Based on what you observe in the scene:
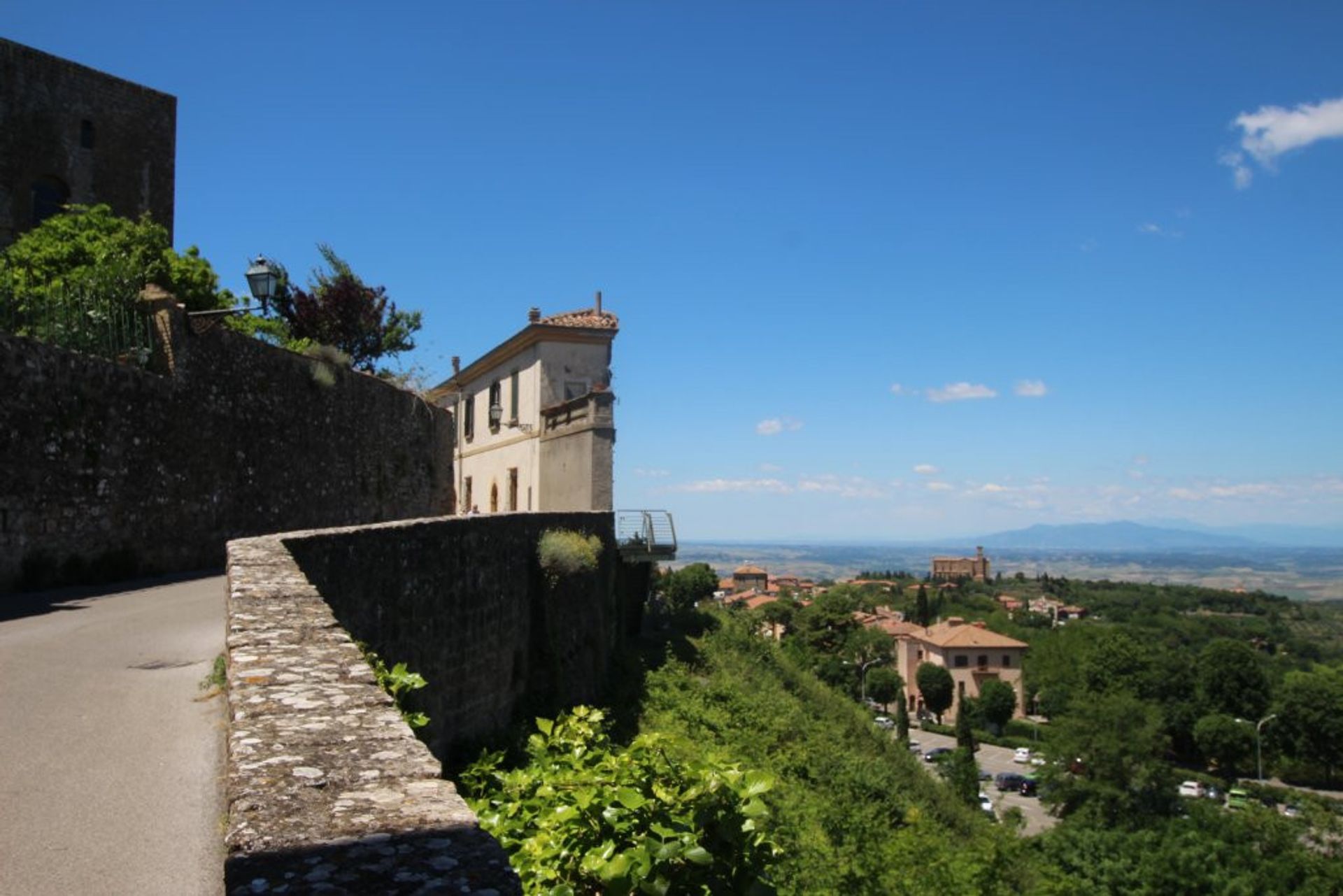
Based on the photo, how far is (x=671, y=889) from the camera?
4.30 metres

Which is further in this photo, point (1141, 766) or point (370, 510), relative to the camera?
point (1141, 766)

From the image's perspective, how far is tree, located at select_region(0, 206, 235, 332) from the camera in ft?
39.3

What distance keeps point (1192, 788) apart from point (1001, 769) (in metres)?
13.4

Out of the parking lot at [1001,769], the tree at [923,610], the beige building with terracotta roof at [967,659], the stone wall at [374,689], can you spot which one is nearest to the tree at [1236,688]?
the parking lot at [1001,769]

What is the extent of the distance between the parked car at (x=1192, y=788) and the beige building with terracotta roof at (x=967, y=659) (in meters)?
28.3

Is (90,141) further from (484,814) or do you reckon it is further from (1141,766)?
(1141,766)

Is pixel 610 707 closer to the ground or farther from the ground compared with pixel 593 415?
closer to the ground

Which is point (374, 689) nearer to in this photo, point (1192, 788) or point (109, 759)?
point (109, 759)

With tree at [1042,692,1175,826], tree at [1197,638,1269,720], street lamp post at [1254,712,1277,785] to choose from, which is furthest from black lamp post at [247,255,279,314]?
tree at [1197,638,1269,720]

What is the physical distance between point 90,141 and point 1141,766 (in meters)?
59.7

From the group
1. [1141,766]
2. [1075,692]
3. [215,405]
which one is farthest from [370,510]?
[1075,692]

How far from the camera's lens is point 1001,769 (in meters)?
76.7

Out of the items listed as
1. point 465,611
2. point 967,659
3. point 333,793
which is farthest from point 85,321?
point 967,659

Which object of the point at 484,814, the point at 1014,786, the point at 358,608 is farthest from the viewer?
the point at 1014,786
